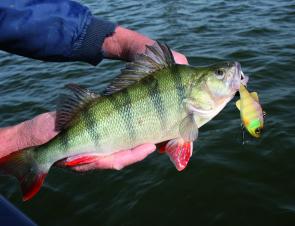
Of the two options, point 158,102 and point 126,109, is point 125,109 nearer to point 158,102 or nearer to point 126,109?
point 126,109

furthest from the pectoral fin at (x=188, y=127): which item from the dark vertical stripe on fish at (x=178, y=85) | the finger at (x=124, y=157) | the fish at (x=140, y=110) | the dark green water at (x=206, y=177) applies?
the dark green water at (x=206, y=177)

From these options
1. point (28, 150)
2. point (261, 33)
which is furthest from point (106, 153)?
point (261, 33)

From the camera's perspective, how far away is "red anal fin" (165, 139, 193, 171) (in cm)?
297

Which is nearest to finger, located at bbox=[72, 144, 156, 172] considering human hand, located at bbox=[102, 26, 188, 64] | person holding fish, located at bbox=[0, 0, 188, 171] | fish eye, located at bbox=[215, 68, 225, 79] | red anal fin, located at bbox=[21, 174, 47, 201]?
person holding fish, located at bbox=[0, 0, 188, 171]

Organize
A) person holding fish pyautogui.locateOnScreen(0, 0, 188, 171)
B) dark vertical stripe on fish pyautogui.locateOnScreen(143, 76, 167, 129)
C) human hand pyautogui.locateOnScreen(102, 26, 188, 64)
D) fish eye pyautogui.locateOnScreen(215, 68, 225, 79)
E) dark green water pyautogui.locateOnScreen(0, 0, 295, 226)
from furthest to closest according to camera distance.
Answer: dark green water pyautogui.locateOnScreen(0, 0, 295, 226) → human hand pyautogui.locateOnScreen(102, 26, 188, 64) → person holding fish pyautogui.locateOnScreen(0, 0, 188, 171) → fish eye pyautogui.locateOnScreen(215, 68, 225, 79) → dark vertical stripe on fish pyautogui.locateOnScreen(143, 76, 167, 129)

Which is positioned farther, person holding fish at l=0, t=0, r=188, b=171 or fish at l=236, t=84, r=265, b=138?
person holding fish at l=0, t=0, r=188, b=171

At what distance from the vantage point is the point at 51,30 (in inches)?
125

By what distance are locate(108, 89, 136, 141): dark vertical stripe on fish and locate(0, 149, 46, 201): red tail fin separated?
73 centimetres

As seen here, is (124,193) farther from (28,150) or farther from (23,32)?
(23,32)

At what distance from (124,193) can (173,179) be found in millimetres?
650

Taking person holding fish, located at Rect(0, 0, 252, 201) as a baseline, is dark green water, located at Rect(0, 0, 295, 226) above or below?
below

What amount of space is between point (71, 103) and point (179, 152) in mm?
862

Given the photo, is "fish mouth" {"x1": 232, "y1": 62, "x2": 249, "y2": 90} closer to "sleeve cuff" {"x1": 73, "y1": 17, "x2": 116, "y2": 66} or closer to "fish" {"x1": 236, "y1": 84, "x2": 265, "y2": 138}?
"fish" {"x1": 236, "y1": 84, "x2": 265, "y2": 138}

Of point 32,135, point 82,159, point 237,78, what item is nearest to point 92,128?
point 82,159
